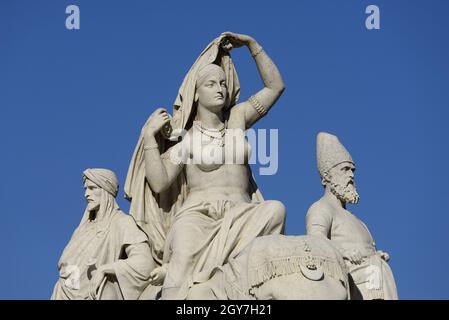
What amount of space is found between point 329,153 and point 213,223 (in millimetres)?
1799

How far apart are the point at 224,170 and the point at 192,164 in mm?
433

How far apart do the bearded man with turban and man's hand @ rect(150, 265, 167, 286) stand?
221 millimetres

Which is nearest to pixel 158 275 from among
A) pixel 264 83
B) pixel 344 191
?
pixel 344 191

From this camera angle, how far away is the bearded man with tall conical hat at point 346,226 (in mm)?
12758

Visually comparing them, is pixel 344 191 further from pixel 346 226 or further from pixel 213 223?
pixel 213 223

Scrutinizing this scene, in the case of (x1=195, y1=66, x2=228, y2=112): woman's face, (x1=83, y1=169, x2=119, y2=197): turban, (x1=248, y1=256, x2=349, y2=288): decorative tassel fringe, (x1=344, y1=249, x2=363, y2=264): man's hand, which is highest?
(x1=195, y1=66, x2=228, y2=112): woman's face

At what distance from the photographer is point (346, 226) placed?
13.1m

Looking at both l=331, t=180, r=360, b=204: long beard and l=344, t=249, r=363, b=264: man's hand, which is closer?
l=344, t=249, r=363, b=264: man's hand

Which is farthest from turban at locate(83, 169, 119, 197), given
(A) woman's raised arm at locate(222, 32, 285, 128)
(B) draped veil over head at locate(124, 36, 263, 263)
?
(A) woman's raised arm at locate(222, 32, 285, 128)

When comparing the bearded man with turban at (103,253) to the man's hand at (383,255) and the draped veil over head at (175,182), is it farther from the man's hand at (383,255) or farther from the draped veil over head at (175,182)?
the man's hand at (383,255)

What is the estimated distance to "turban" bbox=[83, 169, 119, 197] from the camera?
13.7 m

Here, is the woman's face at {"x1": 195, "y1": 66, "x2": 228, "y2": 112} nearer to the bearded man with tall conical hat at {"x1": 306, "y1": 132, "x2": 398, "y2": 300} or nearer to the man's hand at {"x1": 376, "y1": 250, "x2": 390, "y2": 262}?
the bearded man with tall conical hat at {"x1": 306, "y1": 132, "x2": 398, "y2": 300}
